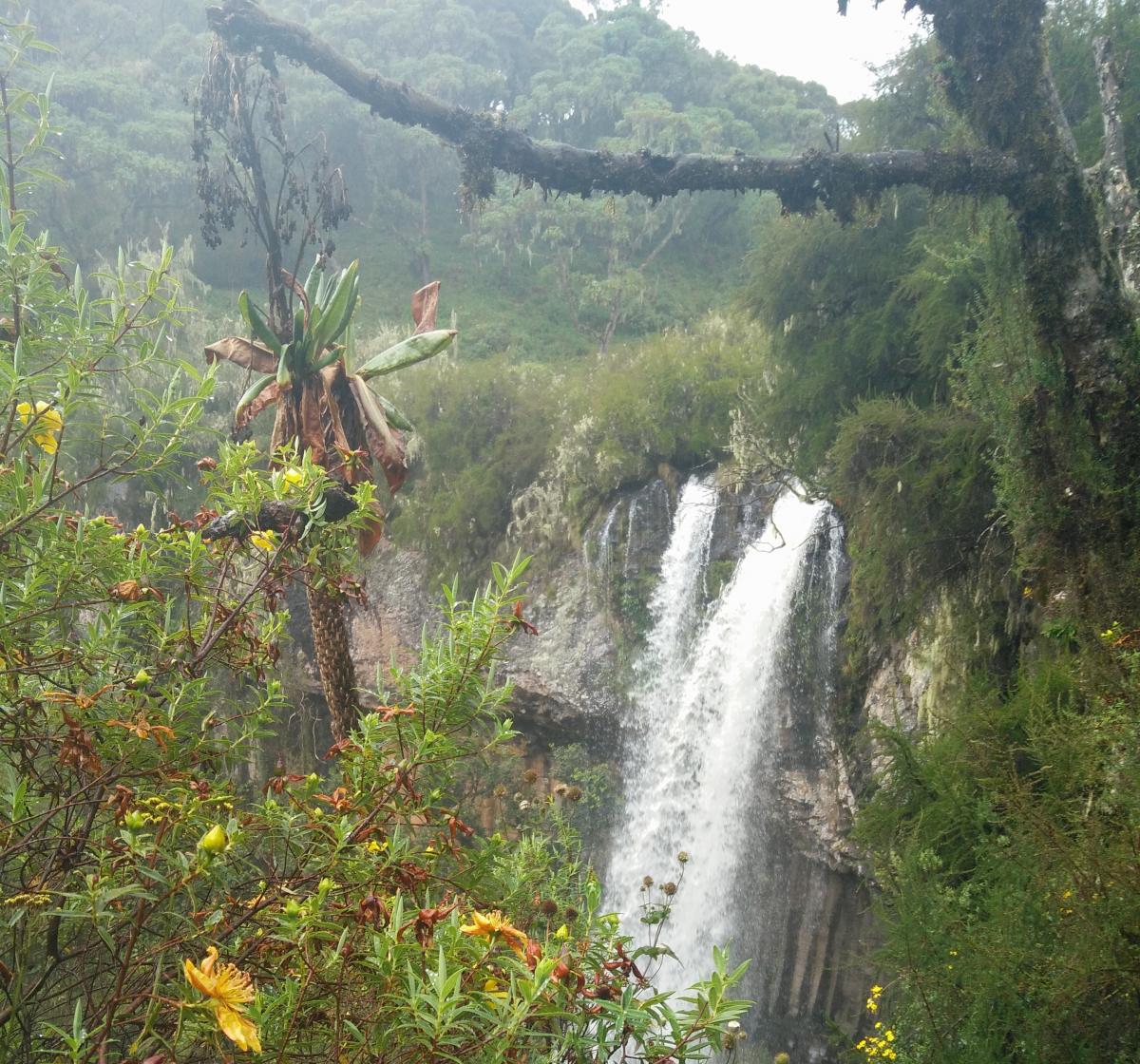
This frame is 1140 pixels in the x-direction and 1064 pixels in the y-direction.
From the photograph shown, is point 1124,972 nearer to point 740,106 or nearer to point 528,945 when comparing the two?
point 528,945

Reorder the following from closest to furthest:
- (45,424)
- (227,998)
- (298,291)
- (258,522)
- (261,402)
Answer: (227,998), (45,424), (258,522), (298,291), (261,402)

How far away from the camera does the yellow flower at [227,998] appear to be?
1.35m

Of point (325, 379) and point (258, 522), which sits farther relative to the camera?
point (325, 379)

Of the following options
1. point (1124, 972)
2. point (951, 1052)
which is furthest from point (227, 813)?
point (951, 1052)

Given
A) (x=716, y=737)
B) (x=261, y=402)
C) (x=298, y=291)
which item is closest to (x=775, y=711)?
(x=716, y=737)

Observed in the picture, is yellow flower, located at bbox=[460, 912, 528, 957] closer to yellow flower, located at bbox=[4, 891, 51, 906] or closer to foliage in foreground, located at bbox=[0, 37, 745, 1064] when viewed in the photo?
foliage in foreground, located at bbox=[0, 37, 745, 1064]

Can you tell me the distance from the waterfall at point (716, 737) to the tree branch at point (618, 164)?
180 inches

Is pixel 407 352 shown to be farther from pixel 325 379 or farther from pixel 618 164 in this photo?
Answer: pixel 618 164

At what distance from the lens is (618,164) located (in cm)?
666

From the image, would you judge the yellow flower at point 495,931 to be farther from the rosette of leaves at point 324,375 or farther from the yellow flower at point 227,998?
the rosette of leaves at point 324,375

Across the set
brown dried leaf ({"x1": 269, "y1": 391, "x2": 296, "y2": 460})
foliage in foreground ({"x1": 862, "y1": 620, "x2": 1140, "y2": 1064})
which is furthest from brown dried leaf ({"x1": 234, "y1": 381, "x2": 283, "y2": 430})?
foliage in foreground ({"x1": 862, "y1": 620, "x2": 1140, "y2": 1064})

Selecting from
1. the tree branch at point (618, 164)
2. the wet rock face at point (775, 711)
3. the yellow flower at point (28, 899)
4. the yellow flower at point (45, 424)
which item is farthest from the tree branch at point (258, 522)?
the wet rock face at point (775, 711)

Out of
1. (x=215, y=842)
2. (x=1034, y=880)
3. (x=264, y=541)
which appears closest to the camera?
(x=215, y=842)

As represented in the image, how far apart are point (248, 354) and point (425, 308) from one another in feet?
4.47
